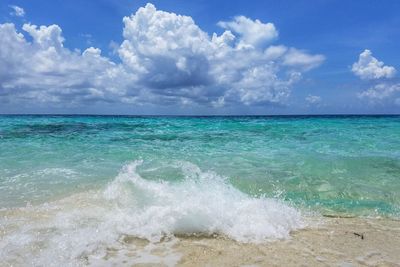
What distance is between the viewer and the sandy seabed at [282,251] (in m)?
4.29

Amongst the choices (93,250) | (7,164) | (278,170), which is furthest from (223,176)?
(7,164)

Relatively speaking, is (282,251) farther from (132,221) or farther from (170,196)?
(170,196)

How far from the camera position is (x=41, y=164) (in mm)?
10664

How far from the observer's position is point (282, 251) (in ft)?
15.0

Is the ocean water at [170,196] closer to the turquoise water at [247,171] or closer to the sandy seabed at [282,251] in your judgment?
the turquoise water at [247,171]

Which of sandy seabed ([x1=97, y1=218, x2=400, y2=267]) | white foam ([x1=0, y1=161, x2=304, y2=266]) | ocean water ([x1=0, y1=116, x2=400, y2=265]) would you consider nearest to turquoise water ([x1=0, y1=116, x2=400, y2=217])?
ocean water ([x1=0, y1=116, x2=400, y2=265])

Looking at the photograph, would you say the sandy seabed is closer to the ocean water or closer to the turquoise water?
the ocean water

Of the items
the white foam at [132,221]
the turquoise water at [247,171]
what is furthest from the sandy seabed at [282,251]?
the turquoise water at [247,171]

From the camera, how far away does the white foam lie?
177 inches

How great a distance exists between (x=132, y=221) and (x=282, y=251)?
2.22 metres

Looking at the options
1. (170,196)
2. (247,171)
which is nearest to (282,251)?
(170,196)

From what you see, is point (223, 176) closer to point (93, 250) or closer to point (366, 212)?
point (366, 212)

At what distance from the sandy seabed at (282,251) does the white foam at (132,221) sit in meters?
0.21

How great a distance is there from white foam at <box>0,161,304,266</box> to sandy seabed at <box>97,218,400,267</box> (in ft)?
0.70
